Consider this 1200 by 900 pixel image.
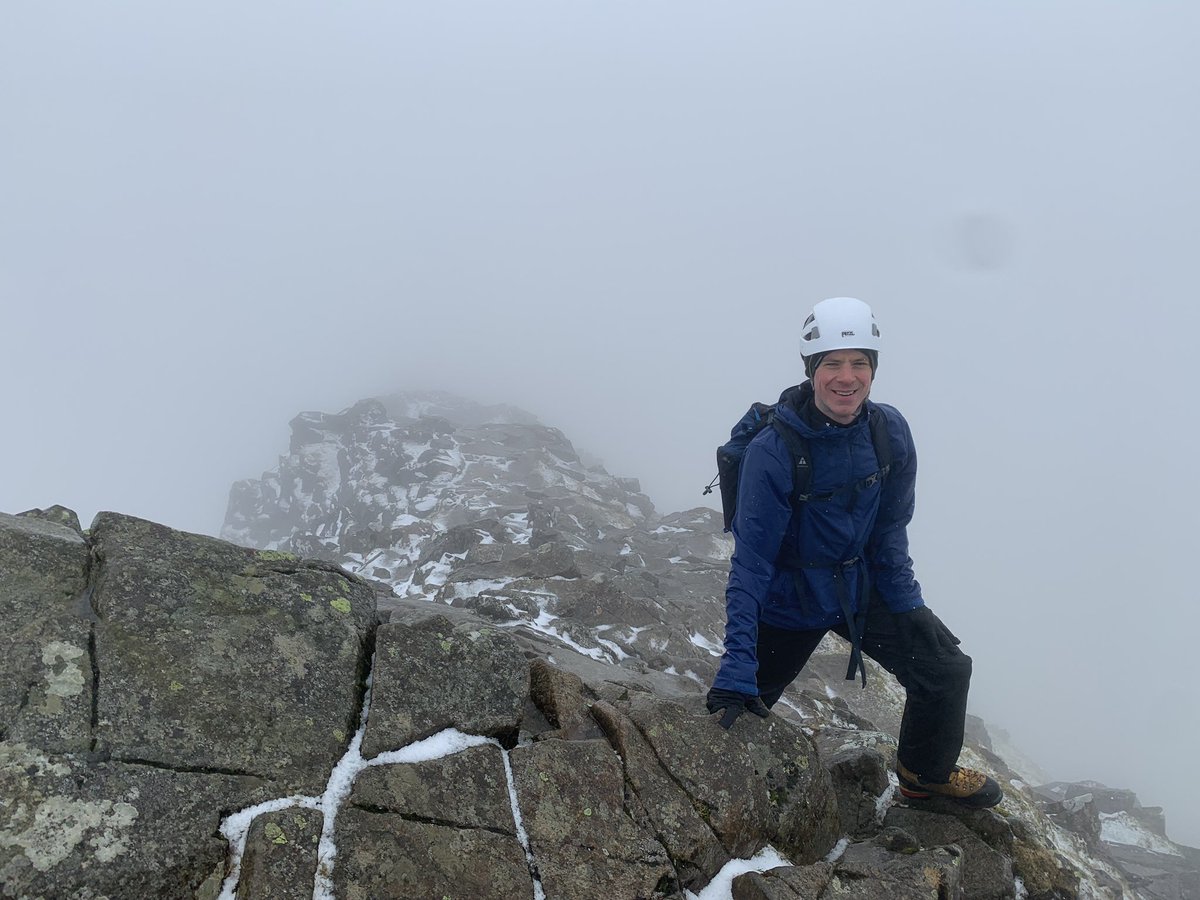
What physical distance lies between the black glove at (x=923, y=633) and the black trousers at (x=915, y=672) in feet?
0.04

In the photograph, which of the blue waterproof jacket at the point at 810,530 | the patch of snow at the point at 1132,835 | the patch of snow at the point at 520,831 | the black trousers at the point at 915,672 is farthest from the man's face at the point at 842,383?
the patch of snow at the point at 1132,835

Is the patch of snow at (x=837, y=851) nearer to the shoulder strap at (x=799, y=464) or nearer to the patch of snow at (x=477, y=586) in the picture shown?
the shoulder strap at (x=799, y=464)

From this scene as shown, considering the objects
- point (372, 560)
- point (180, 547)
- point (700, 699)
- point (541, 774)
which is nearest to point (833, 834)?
point (700, 699)

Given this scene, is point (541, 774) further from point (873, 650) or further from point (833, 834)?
point (873, 650)

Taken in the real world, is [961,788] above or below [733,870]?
above

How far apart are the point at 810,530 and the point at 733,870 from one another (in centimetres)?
373

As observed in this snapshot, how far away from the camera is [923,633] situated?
7863mm

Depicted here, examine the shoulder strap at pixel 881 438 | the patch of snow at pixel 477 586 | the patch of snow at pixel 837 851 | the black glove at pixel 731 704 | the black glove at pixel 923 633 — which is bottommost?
the patch of snow at pixel 477 586

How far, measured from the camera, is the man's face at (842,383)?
710cm

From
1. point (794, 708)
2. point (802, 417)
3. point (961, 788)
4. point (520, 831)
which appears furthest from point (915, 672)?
point (794, 708)

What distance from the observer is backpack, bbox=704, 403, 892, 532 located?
727 centimetres

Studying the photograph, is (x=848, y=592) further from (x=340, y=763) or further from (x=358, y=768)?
(x=340, y=763)

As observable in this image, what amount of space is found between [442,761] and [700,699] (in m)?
3.43

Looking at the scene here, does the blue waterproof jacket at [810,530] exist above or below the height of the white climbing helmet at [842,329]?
below
